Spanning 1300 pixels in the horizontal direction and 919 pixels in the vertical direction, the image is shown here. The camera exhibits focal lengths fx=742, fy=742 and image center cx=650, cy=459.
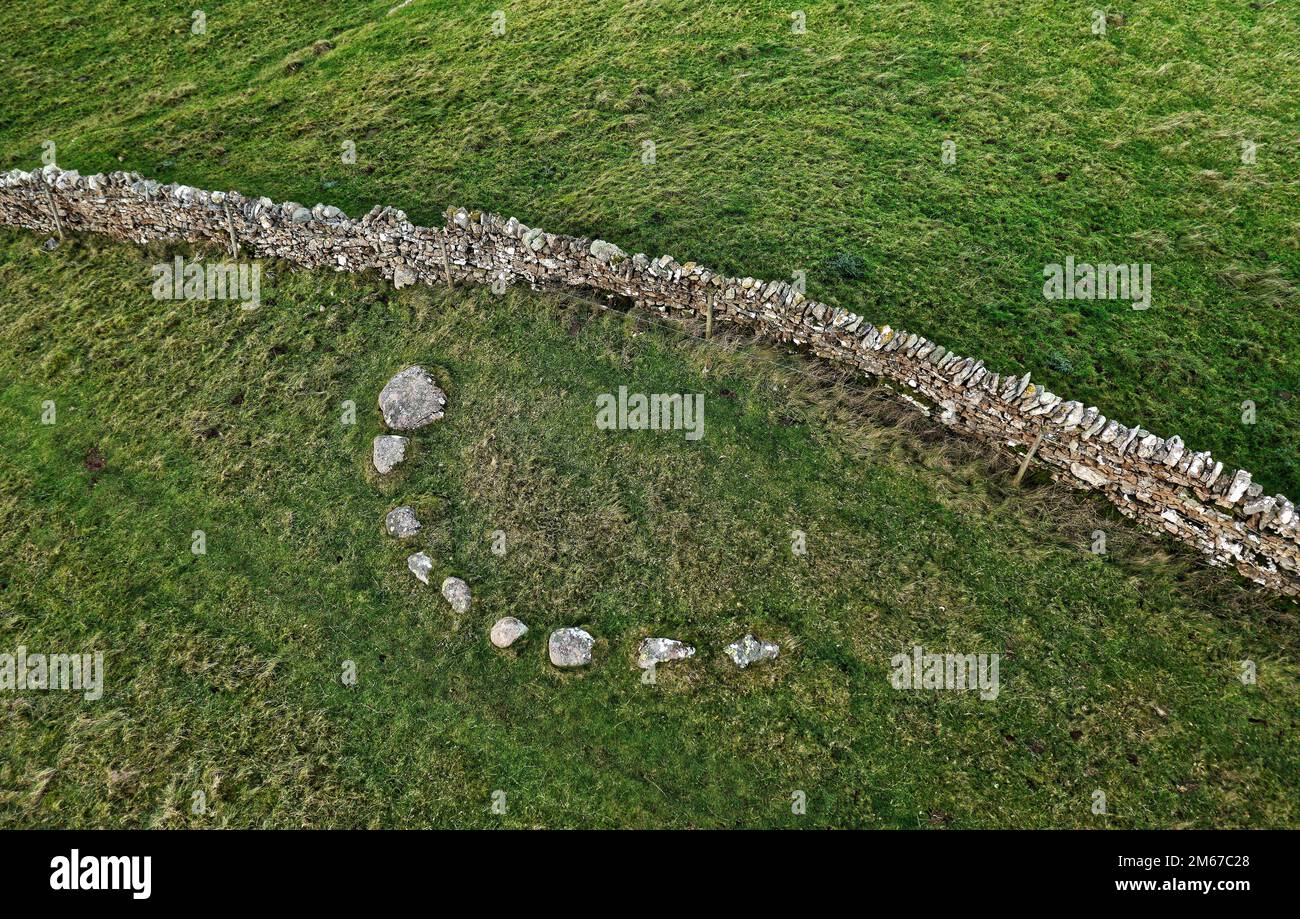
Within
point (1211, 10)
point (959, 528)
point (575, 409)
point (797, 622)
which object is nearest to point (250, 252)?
point (575, 409)

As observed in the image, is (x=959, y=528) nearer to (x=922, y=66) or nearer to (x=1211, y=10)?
(x=922, y=66)

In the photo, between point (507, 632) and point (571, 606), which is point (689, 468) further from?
point (507, 632)

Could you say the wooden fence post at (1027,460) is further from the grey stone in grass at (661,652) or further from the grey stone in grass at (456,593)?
the grey stone in grass at (456,593)

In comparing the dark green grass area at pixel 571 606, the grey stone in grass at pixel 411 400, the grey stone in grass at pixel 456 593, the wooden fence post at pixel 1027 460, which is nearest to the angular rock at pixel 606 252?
the dark green grass area at pixel 571 606

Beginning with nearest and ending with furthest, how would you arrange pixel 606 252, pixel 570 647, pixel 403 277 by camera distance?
pixel 570 647 → pixel 606 252 → pixel 403 277

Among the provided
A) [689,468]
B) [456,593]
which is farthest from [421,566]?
[689,468]

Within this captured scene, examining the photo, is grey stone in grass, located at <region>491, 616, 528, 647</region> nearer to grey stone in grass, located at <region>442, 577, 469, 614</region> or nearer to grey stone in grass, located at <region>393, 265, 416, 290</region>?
grey stone in grass, located at <region>442, 577, 469, 614</region>
